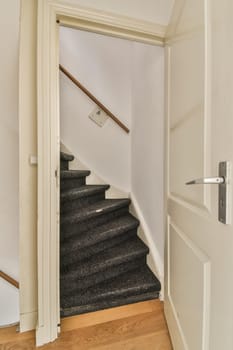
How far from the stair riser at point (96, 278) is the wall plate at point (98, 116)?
1.55 meters

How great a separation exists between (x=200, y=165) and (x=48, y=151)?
0.75 m

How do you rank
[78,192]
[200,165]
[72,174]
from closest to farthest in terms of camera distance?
[200,165] → [78,192] → [72,174]

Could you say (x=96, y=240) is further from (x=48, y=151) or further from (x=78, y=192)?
(x=48, y=151)

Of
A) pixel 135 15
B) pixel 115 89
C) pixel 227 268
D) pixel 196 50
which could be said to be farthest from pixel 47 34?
pixel 115 89

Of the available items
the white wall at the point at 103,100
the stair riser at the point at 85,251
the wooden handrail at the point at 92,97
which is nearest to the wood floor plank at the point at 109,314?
the stair riser at the point at 85,251

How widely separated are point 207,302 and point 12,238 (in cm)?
132

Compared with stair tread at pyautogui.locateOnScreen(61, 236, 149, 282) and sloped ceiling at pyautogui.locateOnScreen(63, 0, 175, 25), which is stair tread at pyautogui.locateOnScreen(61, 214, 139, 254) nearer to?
stair tread at pyautogui.locateOnScreen(61, 236, 149, 282)

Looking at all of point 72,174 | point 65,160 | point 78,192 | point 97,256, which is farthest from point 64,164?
point 97,256

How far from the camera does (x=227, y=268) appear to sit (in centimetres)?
54

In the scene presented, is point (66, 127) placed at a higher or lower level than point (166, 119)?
higher

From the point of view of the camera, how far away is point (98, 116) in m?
2.44

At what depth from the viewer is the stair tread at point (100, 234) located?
1575 mm

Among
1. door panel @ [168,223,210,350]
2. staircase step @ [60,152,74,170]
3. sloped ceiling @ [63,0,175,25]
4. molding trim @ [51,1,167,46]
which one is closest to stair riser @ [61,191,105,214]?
staircase step @ [60,152,74,170]

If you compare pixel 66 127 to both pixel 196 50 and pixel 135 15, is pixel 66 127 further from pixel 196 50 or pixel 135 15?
pixel 196 50
